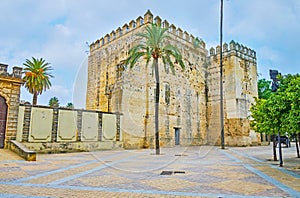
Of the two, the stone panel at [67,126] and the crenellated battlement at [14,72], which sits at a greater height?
the crenellated battlement at [14,72]

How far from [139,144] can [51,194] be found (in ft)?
54.1

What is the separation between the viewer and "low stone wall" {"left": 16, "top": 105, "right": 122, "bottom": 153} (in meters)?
14.8

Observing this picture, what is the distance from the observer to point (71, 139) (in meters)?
16.8

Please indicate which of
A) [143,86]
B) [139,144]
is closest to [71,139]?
[139,144]

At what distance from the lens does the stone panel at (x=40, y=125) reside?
15.0 meters

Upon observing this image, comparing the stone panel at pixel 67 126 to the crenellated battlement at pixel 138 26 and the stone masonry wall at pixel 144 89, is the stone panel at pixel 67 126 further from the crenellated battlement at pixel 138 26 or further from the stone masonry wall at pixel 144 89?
the crenellated battlement at pixel 138 26

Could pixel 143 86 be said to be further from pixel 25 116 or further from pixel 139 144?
pixel 25 116

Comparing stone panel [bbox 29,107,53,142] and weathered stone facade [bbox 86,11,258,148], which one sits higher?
weathered stone facade [bbox 86,11,258,148]

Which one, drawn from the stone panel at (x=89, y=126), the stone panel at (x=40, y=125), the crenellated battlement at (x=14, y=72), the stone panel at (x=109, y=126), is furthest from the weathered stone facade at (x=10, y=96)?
the stone panel at (x=109, y=126)

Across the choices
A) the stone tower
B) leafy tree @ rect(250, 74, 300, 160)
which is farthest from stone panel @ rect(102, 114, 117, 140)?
the stone tower

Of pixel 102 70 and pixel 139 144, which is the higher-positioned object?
pixel 102 70

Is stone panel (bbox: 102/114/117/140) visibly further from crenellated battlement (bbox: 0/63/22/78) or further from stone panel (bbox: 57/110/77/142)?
Result: crenellated battlement (bbox: 0/63/22/78)

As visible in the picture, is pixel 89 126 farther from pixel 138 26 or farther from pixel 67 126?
pixel 138 26

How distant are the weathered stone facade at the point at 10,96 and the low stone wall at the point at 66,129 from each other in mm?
473
